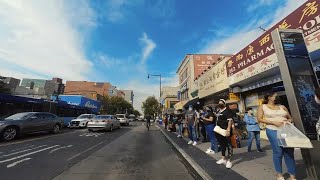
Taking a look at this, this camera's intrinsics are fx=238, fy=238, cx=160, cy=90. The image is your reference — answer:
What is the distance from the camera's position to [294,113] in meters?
4.52

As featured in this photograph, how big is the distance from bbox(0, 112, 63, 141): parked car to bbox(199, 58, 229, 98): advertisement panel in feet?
40.8

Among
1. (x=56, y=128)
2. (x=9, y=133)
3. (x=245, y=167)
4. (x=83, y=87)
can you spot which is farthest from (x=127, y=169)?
(x=83, y=87)

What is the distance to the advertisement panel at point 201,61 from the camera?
30.7 m

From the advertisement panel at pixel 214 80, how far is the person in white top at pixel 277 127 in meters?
12.0

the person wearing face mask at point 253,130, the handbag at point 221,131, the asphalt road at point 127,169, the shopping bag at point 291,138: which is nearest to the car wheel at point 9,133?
the asphalt road at point 127,169

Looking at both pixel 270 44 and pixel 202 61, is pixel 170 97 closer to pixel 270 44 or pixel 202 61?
pixel 202 61

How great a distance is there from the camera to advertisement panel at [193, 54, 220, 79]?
30.7 meters

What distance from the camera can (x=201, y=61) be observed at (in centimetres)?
3159

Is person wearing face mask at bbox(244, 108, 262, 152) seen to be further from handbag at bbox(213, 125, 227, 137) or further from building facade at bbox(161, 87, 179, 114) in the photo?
building facade at bbox(161, 87, 179, 114)

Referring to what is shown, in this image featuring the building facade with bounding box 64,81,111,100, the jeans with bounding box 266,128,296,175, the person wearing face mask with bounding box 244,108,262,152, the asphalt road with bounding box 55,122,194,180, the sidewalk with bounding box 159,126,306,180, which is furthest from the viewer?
the building facade with bounding box 64,81,111,100

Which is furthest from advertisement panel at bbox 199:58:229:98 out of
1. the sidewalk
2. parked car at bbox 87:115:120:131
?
the sidewalk

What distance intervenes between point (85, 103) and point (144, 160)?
28.7 m

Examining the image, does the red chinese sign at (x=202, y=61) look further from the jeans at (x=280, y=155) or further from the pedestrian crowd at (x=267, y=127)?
the jeans at (x=280, y=155)

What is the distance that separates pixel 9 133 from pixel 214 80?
48.2 ft
